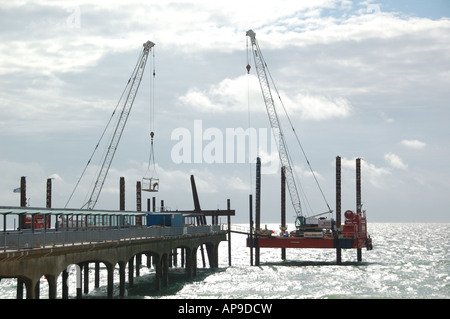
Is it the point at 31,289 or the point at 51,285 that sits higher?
the point at 31,289

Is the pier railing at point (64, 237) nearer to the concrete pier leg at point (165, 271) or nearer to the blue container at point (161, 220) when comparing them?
the concrete pier leg at point (165, 271)

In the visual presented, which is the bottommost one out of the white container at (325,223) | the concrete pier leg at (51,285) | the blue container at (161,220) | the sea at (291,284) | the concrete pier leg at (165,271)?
the sea at (291,284)

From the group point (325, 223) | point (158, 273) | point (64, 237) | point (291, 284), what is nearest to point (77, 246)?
point (64, 237)

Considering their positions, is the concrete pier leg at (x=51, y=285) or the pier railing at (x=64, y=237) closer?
the pier railing at (x=64, y=237)

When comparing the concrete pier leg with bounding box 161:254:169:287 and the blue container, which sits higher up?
the blue container

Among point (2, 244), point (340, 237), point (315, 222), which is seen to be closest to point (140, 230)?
point (2, 244)

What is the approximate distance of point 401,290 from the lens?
8088 cm

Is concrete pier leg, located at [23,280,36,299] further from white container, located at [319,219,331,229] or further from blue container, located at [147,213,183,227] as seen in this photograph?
white container, located at [319,219,331,229]

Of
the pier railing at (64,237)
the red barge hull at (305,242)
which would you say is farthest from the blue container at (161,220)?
the red barge hull at (305,242)

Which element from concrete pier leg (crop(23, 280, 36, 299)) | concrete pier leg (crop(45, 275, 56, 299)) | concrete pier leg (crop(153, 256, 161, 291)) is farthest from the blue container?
concrete pier leg (crop(23, 280, 36, 299))

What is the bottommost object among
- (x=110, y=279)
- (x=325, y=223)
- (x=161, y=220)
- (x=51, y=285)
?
(x=110, y=279)

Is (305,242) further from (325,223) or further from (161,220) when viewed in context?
(161,220)
